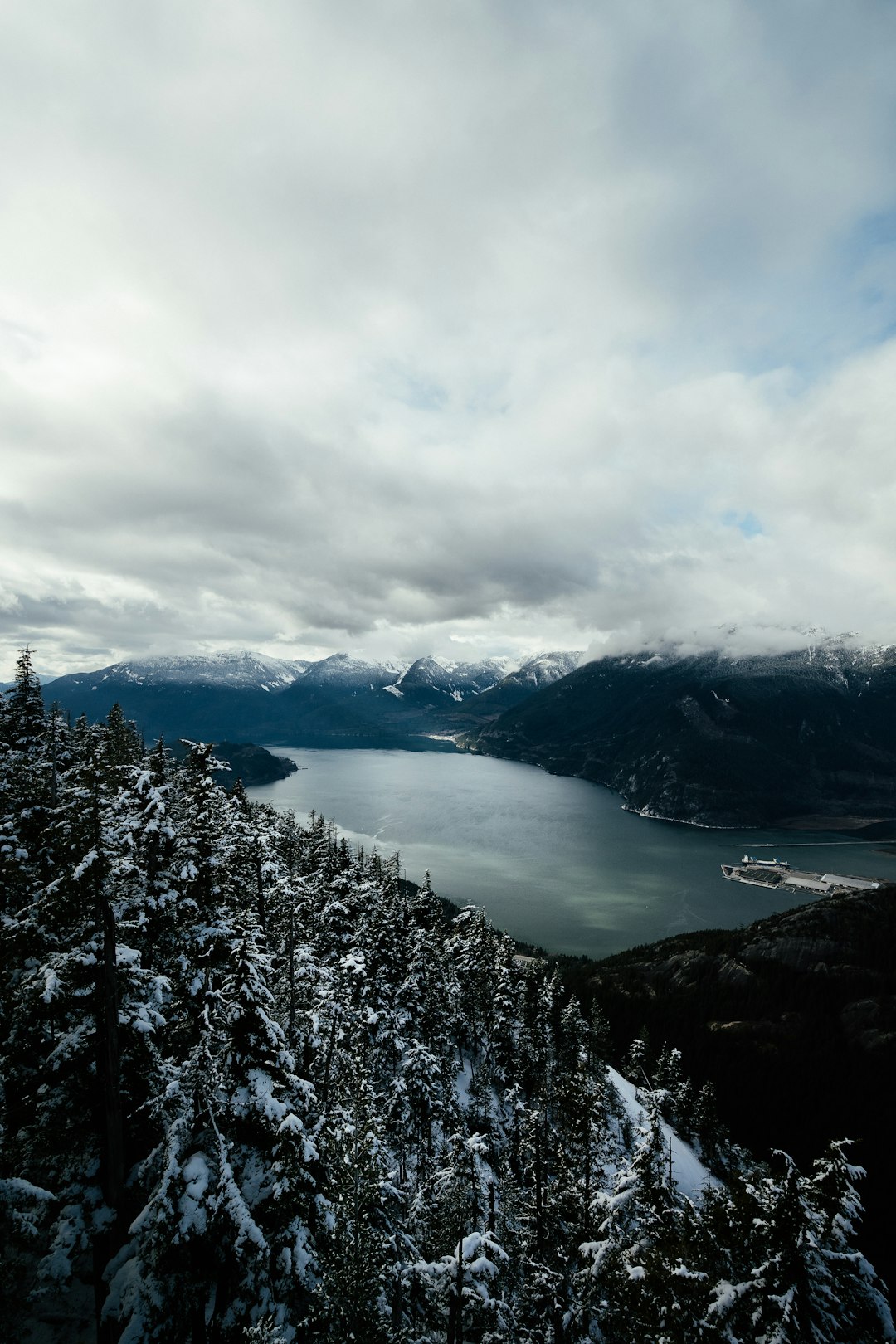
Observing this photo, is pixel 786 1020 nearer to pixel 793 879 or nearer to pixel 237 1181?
pixel 793 879

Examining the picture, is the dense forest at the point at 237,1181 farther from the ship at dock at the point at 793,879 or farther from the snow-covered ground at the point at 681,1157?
the ship at dock at the point at 793,879

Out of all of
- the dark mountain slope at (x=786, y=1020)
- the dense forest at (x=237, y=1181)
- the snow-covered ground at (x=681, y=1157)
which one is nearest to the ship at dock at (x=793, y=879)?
the dark mountain slope at (x=786, y=1020)

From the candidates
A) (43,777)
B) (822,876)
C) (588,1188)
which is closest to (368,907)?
(588,1188)

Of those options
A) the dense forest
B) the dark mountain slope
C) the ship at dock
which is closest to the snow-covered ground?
the dark mountain slope

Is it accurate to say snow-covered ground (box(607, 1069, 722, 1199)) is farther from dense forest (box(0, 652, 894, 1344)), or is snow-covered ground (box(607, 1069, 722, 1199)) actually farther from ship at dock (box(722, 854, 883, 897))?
ship at dock (box(722, 854, 883, 897))

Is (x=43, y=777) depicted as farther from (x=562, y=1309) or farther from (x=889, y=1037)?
(x=889, y=1037)
